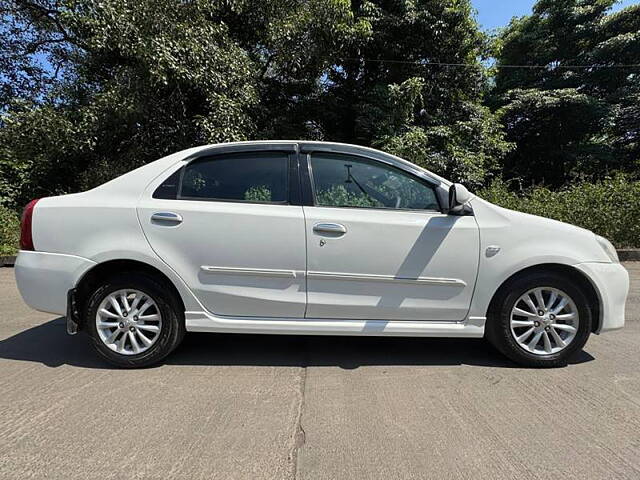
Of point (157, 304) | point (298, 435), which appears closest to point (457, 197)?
point (298, 435)

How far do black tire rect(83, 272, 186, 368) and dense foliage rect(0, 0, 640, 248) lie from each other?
630 centimetres

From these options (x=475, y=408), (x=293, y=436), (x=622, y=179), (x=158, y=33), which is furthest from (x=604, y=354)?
(x=158, y=33)

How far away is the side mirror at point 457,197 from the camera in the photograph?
10.5 feet

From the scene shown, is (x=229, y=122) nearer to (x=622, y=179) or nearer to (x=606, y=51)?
(x=622, y=179)

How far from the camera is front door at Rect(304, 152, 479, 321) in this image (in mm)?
3242

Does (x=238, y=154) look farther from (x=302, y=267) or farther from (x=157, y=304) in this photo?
(x=157, y=304)

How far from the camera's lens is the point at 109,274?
3.38 m

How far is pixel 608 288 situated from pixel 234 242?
291cm

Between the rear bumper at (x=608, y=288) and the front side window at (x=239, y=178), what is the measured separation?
243 centimetres

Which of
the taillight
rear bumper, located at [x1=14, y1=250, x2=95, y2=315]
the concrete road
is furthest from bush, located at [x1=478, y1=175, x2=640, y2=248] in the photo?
the taillight

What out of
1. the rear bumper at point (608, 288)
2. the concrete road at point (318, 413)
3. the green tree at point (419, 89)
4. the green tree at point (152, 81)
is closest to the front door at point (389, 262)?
the concrete road at point (318, 413)

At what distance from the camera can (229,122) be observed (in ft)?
30.3

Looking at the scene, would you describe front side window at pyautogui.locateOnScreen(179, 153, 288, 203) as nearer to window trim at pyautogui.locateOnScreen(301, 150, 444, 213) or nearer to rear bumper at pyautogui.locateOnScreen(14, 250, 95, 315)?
window trim at pyautogui.locateOnScreen(301, 150, 444, 213)

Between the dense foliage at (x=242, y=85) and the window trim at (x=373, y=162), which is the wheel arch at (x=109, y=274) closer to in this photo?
the window trim at (x=373, y=162)
